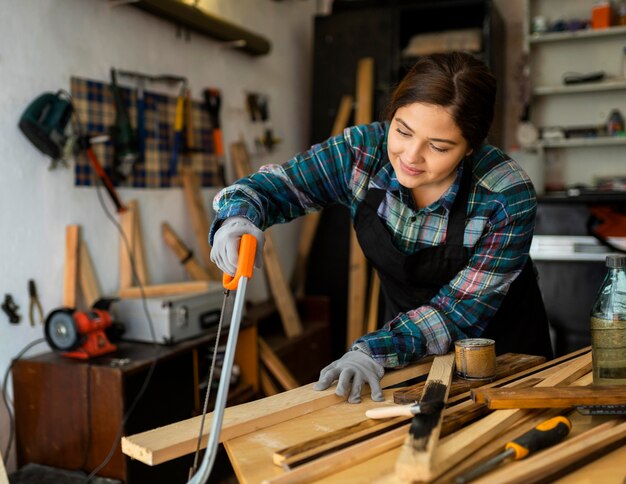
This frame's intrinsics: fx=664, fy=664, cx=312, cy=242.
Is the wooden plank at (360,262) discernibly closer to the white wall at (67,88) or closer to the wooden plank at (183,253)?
the white wall at (67,88)

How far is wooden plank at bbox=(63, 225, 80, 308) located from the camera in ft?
8.59

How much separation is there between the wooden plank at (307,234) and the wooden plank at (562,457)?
319cm

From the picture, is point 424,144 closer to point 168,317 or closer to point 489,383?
point 489,383

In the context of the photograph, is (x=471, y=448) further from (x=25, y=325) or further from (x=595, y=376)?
(x=25, y=325)

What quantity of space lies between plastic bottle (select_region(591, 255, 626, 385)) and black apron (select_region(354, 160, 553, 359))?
410 mm

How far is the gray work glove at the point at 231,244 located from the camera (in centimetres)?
125

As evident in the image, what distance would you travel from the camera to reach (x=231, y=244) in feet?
4.10

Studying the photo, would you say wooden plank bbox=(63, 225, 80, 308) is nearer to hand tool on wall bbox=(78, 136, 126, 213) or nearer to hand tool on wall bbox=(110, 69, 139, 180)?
hand tool on wall bbox=(78, 136, 126, 213)

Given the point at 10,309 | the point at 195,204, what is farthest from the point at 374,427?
the point at 195,204

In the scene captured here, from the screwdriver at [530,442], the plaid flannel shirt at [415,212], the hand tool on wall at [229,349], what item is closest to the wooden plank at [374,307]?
the plaid flannel shirt at [415,212]

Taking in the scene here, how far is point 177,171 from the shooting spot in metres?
3.26

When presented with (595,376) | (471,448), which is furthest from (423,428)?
(595,376)

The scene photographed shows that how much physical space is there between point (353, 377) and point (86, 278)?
5.67 feet

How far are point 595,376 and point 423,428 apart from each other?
0.51 metres
